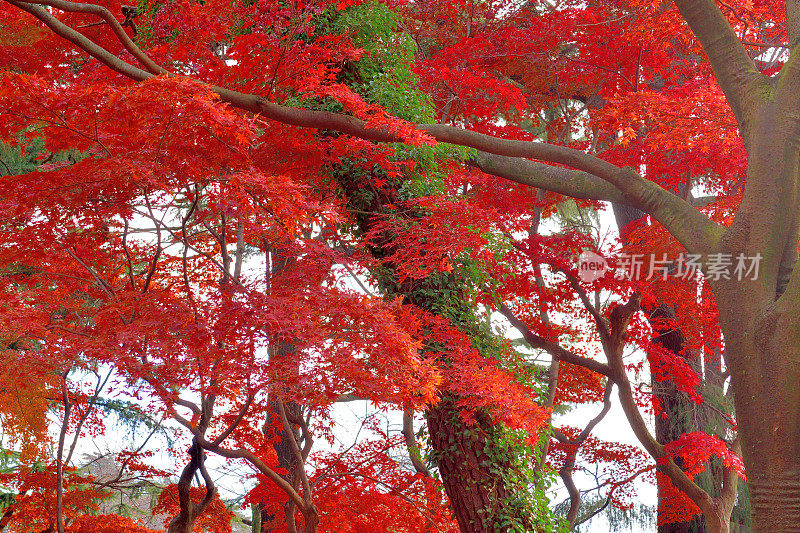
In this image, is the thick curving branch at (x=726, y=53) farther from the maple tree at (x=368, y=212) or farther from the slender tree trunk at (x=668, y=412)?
the slender tree trunk at (x=668, y=412)

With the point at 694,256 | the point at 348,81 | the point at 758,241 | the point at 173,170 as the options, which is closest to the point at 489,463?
the point at 694,256

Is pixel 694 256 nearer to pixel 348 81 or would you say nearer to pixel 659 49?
pixel 659 49

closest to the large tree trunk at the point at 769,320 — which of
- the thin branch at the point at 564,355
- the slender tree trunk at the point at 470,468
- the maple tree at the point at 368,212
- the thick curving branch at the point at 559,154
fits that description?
the maple tree at the point at 368,212

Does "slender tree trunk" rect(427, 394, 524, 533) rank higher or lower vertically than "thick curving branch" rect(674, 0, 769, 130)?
lower

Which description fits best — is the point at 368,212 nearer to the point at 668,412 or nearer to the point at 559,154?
the point at 559,154

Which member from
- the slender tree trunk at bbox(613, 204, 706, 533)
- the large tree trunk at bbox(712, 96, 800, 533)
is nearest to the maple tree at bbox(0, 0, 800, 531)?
the large tree trunk at bbox(712, 96, 800, 533)

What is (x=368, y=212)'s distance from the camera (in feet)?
17.4

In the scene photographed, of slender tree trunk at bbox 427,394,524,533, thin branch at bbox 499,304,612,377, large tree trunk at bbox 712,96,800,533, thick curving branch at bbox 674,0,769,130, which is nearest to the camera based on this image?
large tree trunk at bbox 712,96,800,533

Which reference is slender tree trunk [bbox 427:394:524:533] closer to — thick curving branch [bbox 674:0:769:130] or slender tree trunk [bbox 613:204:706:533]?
thick curving branch [bbox 674:0:769:130]

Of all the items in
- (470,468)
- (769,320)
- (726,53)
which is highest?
(726,53)

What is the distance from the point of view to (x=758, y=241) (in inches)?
170

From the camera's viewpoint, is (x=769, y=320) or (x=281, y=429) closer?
(x=769, y=320)

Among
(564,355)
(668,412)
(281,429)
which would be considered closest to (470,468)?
(564,355)

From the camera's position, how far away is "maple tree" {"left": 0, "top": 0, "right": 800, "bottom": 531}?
369cm
